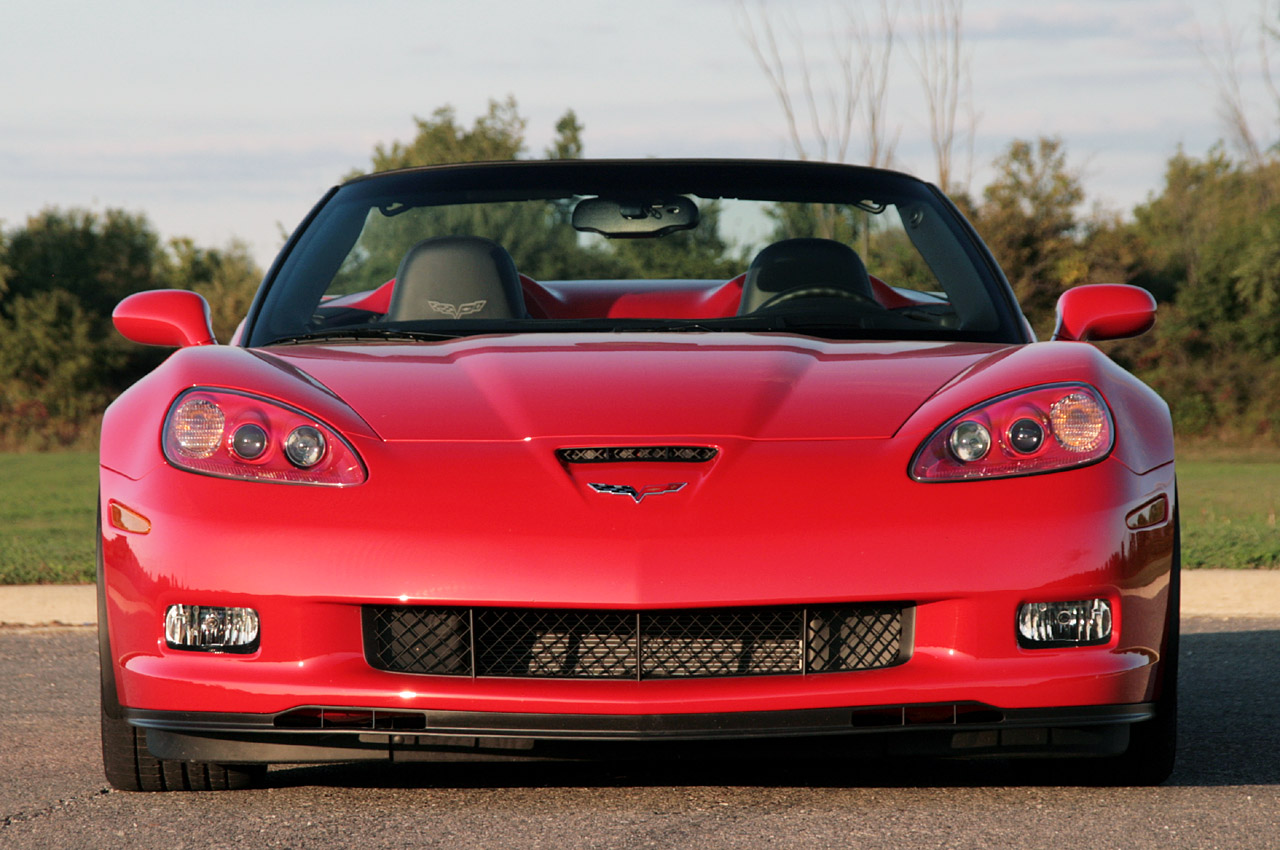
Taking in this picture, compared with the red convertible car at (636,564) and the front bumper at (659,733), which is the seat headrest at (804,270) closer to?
the red convertible car at (636,564)

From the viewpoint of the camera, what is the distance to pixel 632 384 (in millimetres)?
2996

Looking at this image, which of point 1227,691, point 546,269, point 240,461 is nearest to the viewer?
point 240,461

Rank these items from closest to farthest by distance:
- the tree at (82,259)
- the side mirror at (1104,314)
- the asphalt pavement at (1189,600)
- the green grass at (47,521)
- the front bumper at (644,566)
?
the front bumper at (644,566) < the side mirror at (1104,314) < the asphalt pavement at (1189,600) < the green grass at (47,521) < the tree at (82,259)

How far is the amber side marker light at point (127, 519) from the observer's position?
111 inches

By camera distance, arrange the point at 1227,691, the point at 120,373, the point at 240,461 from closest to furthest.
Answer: the point at 240,461 < the point at 1227,691 < the point at 120,373

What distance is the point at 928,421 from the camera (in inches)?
113

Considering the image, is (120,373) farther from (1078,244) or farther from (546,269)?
(546,269)

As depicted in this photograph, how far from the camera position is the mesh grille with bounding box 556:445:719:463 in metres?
2.78

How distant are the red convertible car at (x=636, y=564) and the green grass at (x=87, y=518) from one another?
469 centimetres

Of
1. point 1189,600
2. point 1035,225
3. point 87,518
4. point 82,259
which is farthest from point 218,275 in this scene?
point 1189,600

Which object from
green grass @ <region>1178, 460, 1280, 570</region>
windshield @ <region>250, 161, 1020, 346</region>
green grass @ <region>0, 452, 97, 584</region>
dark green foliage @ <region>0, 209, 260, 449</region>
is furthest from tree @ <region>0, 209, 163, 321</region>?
windshield @ <region>250, 161, 1020, 346</region>

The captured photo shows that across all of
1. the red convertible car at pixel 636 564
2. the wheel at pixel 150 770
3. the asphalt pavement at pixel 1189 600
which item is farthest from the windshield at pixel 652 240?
the asphalt pavement at pixel 1189 600

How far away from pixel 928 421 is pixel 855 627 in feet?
1.41

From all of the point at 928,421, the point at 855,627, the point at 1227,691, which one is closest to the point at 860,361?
the point at 928,421
